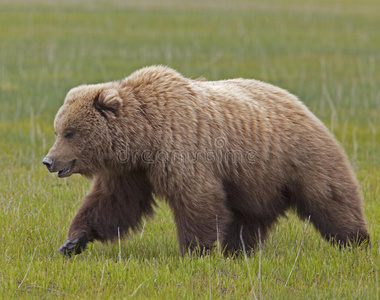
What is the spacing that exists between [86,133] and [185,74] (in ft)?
37.0

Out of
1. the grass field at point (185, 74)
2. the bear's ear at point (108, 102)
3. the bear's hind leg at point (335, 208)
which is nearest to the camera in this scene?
the grass field at point (185, 74)

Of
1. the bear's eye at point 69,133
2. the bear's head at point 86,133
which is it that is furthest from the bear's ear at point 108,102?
the bear's eye at point 69,133

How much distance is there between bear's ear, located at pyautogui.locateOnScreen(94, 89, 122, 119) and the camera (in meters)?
5.71

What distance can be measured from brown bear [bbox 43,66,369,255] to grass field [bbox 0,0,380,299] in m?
0.31

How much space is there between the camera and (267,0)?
46.2m

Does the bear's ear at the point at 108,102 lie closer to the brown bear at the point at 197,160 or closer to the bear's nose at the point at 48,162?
the brown bear at the point at 197,160

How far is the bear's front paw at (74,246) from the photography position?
19.1 feet

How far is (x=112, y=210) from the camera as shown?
6035 millimetres

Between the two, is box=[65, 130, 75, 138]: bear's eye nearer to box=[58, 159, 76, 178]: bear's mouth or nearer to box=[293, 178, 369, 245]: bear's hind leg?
box=[58, 159, 76, 178]: bear's mouth

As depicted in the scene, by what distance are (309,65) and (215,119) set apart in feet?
48.8

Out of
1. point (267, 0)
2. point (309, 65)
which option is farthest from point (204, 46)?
point (267, 0)

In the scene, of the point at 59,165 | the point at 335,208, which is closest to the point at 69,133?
the point at 59,165

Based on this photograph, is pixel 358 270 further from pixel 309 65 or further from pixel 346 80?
pixel 309 65

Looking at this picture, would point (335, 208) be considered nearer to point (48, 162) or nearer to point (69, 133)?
point (69, 133)
